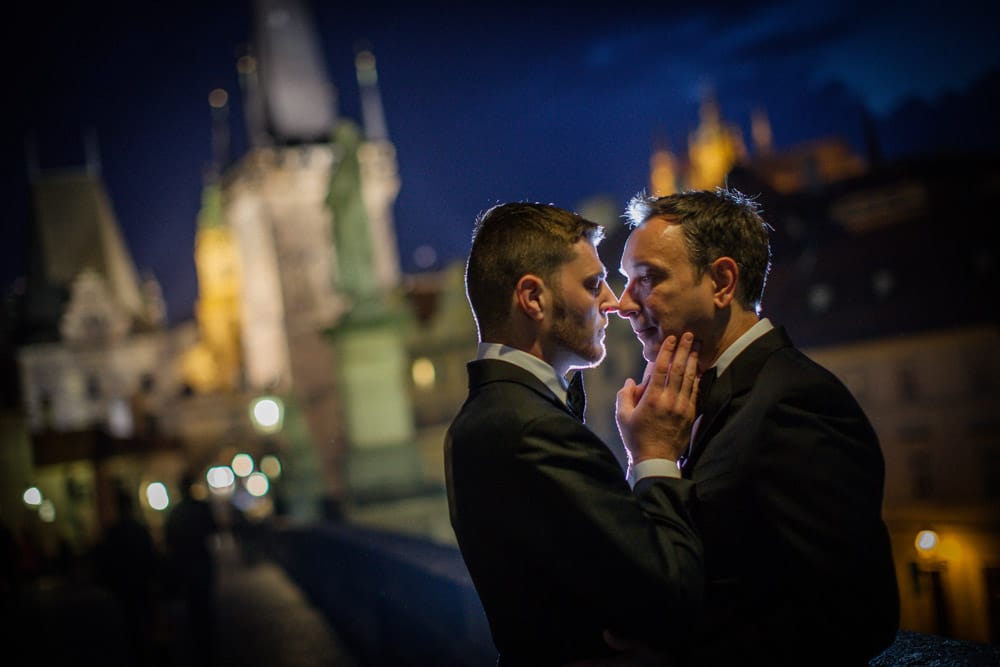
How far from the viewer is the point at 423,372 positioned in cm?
5284

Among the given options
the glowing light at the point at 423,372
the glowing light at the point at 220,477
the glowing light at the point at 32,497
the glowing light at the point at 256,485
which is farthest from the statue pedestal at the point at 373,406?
the glowing light at the point at 423,372

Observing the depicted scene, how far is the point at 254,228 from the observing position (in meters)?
67.0

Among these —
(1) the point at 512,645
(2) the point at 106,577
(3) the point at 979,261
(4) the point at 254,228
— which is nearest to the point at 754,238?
(1) the point at 512,645

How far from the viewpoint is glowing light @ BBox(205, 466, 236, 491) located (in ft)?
156

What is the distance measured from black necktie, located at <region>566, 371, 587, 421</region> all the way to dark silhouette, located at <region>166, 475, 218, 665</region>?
22.0ft

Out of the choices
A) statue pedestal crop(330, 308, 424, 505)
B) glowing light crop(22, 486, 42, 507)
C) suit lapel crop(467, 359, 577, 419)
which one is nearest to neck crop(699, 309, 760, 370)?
suit lapel crop(467, 359, 577, 419)

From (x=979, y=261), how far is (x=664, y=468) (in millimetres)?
30698

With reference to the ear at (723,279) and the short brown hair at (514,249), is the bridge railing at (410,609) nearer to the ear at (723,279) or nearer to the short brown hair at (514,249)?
the ear at (723,279)

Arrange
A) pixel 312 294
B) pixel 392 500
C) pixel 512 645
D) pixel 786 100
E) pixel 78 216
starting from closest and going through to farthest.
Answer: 1. pixel 512 645
2. pixel 392 500
3. pixel 786 100
4. pixel 312 294
5. pixel 78 216

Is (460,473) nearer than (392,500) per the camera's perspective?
Yes

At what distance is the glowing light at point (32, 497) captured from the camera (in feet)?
118

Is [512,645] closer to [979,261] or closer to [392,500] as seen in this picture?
[392,500]

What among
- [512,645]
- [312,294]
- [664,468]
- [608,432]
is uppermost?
[312,294]

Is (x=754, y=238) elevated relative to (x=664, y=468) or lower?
elevated
